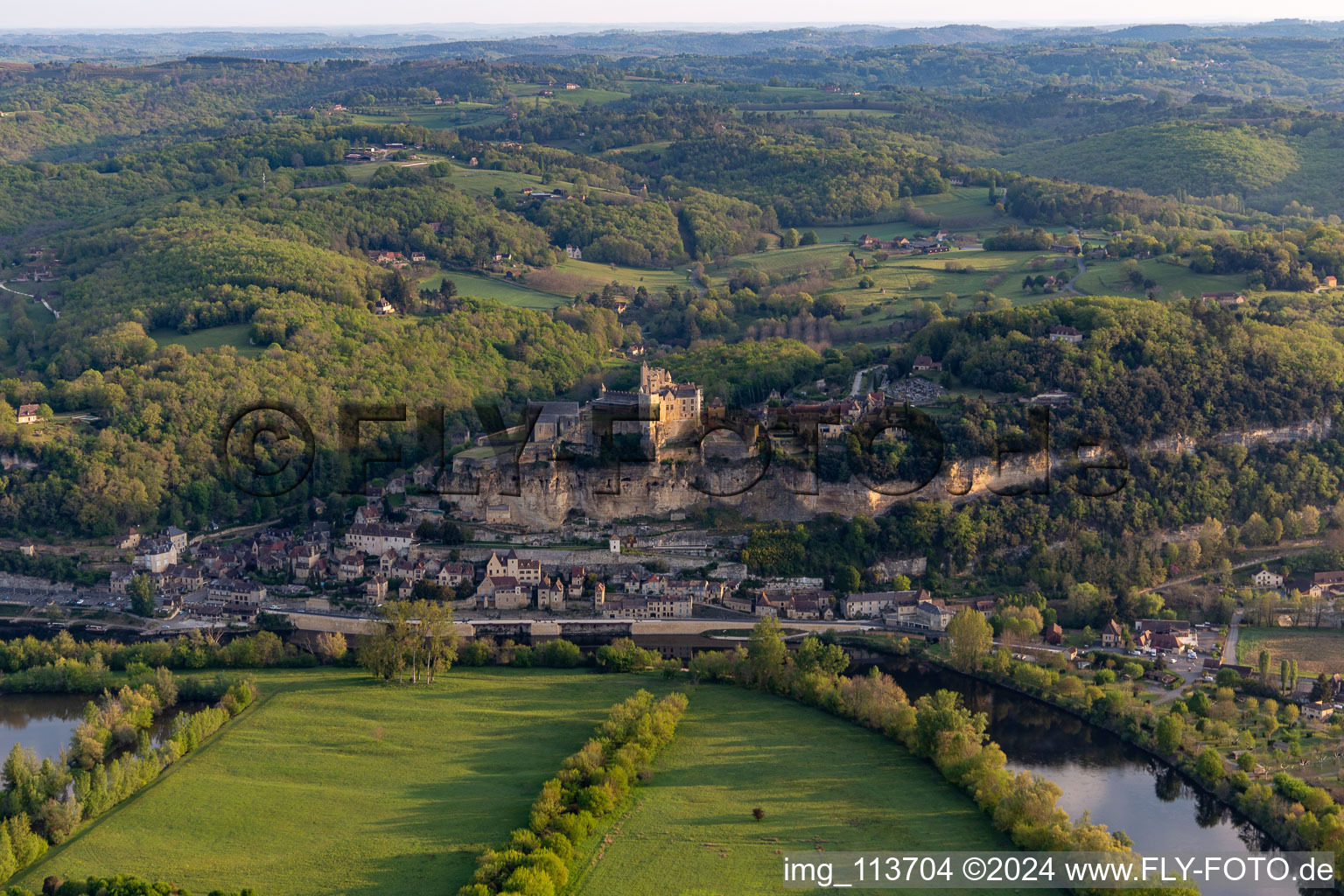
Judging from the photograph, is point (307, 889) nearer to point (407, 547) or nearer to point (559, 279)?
point (407, 547)

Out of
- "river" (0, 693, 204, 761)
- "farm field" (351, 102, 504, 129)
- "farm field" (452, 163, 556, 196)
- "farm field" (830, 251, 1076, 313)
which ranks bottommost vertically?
"river" (0, 693, 204, 761)

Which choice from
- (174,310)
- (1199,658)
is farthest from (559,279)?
(1199,658)

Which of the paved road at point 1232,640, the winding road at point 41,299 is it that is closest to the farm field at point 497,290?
the winding road at point 41,299

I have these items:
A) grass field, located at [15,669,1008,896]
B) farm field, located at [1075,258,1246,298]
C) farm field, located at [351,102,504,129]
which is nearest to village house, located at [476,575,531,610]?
grass field, located at [15,669,1008,896]

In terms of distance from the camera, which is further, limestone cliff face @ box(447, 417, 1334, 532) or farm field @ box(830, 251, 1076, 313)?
farm field @ box(830, 251, 1076, 313)

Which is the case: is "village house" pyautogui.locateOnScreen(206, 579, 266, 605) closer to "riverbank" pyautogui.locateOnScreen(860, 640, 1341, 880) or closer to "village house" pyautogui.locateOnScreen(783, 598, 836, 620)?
"village house" pyautogui.locateOnScreen(783, 598, 836, 620)

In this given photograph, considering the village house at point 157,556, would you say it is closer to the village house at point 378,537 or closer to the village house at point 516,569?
the village house at point 378,537

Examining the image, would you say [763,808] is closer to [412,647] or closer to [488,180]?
[412,647]
